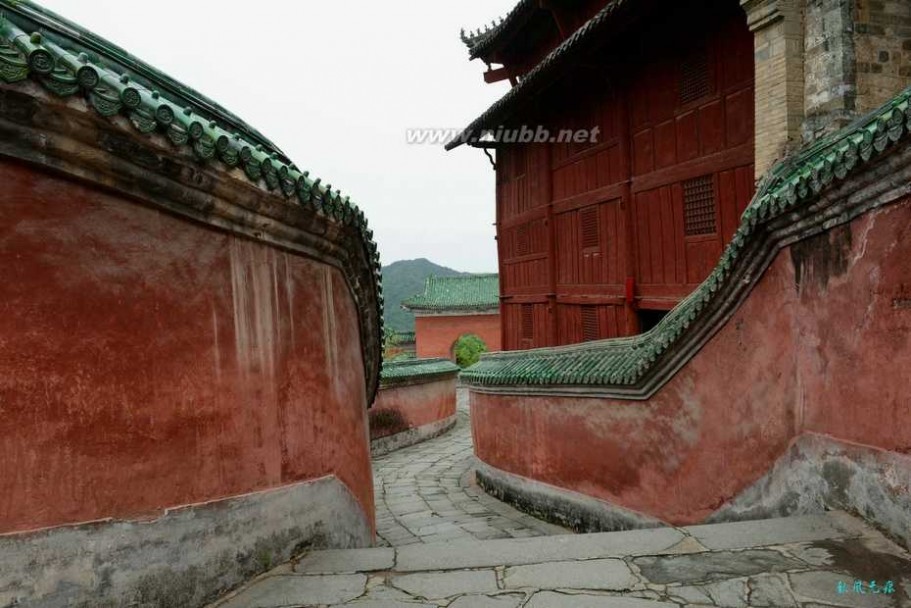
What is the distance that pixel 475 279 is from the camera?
96.5ft

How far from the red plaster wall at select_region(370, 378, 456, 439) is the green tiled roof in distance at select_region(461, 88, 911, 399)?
540 cm

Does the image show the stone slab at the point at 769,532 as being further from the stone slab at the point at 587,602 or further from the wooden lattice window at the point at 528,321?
the wooden lattice window at the point at 528,321

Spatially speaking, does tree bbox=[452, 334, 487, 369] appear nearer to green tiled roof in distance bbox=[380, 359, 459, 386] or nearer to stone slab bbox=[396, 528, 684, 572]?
green tiled roof in distance bbox=[380, 359, 459, 386]

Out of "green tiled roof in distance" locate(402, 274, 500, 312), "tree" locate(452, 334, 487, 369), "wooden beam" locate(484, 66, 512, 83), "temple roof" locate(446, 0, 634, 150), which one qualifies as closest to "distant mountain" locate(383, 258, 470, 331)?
"green tiled roof in distance" locate(402, 274, 500, 312)

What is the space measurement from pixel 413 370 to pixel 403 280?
4955 cm

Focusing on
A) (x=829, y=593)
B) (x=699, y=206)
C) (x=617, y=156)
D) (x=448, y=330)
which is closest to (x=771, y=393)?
(x=829, y=593)

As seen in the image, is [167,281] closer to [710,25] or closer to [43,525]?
[43,525]

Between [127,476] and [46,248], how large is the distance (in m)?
0.97

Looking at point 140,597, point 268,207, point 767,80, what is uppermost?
point 767,80

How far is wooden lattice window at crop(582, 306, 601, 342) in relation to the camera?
10266mm

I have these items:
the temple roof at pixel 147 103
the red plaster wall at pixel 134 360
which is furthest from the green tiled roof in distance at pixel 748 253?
the red plaster wall at pixel 134 360

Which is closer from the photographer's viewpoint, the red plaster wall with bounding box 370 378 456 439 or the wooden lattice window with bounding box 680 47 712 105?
the wooden lattice window with bounding box 680 47 712 105

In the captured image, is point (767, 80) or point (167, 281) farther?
point (767, 80)

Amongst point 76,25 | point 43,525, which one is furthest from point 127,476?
point 76,25
